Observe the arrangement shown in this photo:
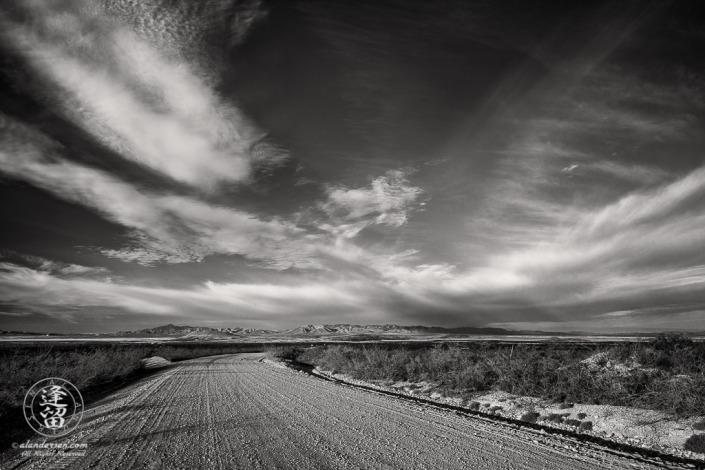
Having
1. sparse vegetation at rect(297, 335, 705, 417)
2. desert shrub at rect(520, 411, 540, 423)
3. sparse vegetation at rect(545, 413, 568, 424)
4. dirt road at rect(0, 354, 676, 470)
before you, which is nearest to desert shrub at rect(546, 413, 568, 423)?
sparse vegetation at rect(545, 413, 568, 424)

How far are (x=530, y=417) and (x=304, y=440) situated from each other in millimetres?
8362

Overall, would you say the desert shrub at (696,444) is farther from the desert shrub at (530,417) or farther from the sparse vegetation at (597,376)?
the desert shrub at (530,417)

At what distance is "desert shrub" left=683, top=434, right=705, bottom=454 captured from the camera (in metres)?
8.55

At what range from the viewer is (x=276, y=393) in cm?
1513

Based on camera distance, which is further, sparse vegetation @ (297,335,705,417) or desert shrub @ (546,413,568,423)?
desert shrub @ (546,413,568,423)

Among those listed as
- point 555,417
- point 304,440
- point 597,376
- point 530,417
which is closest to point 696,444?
point 555,417

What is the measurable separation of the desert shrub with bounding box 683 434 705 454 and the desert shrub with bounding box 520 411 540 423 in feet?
13.3

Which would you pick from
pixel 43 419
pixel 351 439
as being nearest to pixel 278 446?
pixel 351 439

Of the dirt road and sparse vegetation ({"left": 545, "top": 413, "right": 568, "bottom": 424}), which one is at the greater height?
the dirt road

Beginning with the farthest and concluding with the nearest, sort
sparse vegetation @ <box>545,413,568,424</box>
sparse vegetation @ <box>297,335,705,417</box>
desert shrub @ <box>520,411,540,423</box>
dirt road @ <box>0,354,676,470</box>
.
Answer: desert shrub @ <box>520,411,540,423</box> → sparse vegetation @ <box>545,413,568,424</box> → sparse vegetation @ <box>297,335,705,417</box> → dirt road @ <box>0,354,676,470</box>

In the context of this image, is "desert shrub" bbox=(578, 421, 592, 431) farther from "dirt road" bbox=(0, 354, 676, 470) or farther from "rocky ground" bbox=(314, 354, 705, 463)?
"dirt road" bbox=(0, 354, 676, 470)

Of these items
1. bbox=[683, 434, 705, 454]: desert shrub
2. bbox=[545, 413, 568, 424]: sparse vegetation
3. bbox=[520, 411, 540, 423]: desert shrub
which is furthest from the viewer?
bbox=[520, 411, 540, 423]: desert shrub

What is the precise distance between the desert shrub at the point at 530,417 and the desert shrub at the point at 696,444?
160 inches

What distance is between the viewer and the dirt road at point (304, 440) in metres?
6.92
